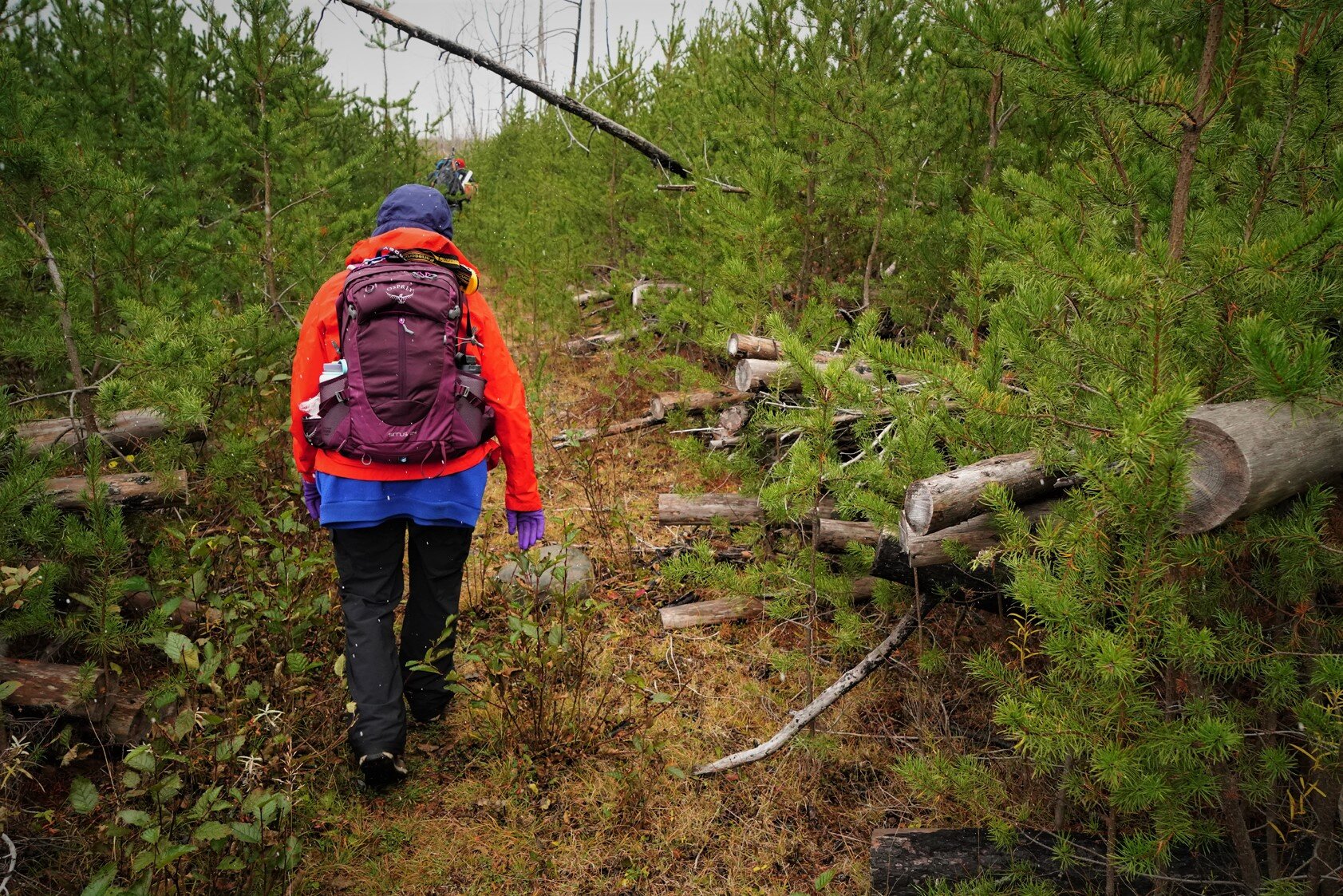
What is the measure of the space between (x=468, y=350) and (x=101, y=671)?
1.88 m

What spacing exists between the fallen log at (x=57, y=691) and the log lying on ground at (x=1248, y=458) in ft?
12.1

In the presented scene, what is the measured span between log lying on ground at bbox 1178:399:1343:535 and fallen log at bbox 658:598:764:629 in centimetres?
260

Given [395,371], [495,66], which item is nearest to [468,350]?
[395,371]

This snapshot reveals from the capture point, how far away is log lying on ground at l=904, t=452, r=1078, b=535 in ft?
8.57

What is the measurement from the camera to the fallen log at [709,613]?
14.4 ft

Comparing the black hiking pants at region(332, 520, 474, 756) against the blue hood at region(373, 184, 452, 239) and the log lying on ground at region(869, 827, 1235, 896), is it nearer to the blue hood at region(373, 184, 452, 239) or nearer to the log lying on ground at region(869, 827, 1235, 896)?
the blue hood at region(373, 184, 452, 239)

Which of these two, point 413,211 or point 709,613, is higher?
point 413,211

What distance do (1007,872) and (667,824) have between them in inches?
49.7

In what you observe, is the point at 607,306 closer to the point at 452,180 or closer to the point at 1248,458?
the point at 452,180

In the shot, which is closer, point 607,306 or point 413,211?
point 413,211

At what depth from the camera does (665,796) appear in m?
3.25

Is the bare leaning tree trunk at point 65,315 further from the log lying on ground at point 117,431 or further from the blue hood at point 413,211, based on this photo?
the blue hood at point 413,211

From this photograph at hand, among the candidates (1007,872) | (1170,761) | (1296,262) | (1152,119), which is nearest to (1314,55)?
(1152,119)

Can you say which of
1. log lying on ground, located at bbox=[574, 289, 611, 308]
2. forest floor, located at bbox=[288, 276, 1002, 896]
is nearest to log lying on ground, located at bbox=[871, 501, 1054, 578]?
forest floor, located at bbox=[288, 276, 1002, 896]
